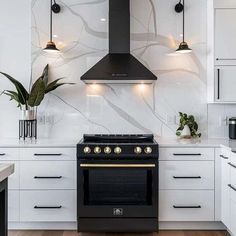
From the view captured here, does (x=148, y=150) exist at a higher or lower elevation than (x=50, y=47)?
lower

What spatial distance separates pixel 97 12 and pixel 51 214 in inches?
96.2

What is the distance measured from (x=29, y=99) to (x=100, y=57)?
1.01m

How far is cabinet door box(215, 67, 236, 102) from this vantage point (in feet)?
11.8

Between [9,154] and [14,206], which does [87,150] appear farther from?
[14,206]

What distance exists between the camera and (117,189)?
10.6 feet

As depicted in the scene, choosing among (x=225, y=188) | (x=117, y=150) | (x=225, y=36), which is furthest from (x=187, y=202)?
(x=225, y=36)

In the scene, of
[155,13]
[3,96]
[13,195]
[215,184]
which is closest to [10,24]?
[3,96]

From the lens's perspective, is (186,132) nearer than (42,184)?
No

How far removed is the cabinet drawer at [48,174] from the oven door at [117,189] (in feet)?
0.58

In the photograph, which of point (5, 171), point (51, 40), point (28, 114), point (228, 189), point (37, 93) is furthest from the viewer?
point (51, 40)

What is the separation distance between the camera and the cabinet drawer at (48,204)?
10.9 ft

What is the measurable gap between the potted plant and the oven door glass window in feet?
2.54

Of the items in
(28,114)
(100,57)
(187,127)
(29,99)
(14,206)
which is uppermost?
(100,57)

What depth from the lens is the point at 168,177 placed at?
3.30 metres
